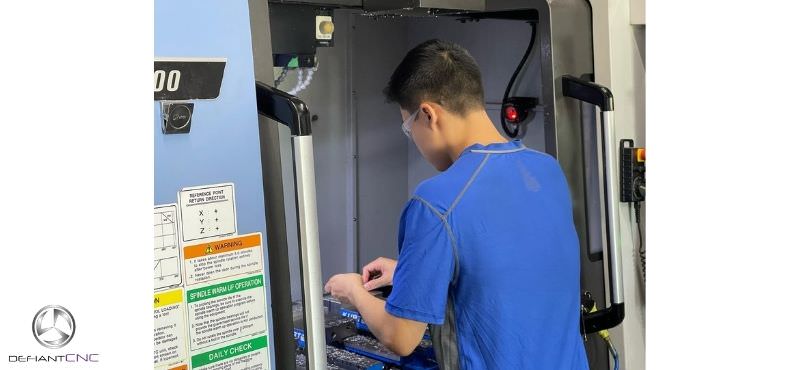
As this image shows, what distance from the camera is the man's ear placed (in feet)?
7.42

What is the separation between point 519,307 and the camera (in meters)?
2.11

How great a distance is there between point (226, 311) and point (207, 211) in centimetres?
19

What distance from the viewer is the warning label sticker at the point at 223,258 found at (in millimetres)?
1607

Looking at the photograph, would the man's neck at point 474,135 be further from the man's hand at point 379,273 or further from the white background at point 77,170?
the white background at point 77,170

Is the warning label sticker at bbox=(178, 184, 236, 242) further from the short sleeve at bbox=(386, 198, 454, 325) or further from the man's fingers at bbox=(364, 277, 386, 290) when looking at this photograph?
the man's fingers at bbox=(364, 277, 386, 290)

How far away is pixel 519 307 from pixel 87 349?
1.40 meters

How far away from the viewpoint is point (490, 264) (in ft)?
6.76

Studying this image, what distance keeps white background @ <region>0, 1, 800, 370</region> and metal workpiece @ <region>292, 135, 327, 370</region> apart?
0.74 metres

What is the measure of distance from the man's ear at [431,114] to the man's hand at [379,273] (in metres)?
0.44
